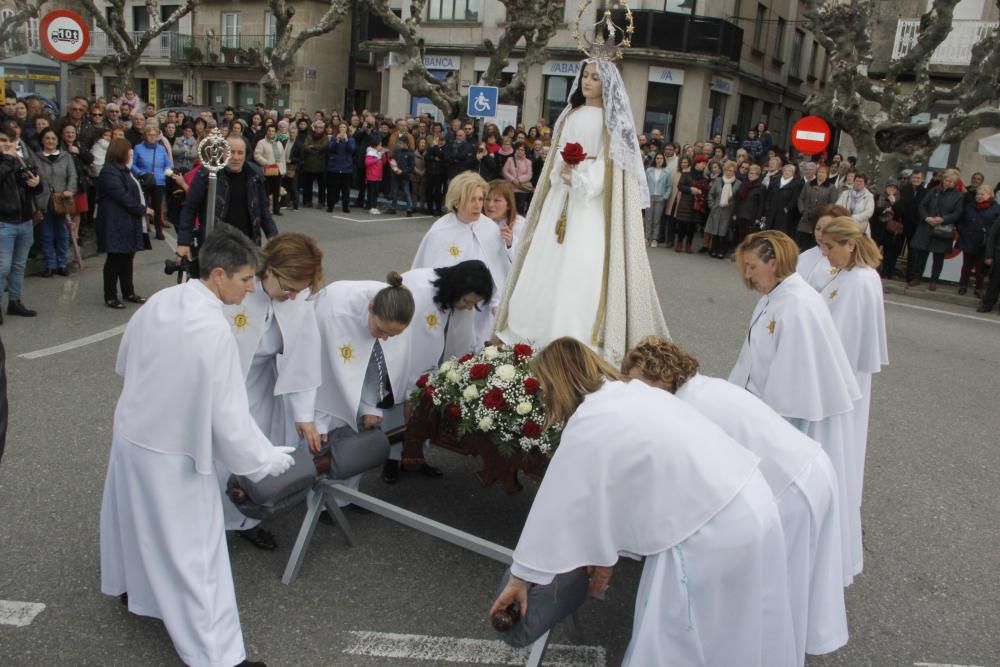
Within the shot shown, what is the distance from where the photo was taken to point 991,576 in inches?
186

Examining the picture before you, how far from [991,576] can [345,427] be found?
11.8ft

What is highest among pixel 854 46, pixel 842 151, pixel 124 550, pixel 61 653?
pixel 854 46

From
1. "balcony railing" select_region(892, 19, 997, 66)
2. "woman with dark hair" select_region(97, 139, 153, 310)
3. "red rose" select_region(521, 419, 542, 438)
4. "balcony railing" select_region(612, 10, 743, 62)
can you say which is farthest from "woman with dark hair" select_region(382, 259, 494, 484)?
"balcony railing" select_region(612, 10, 743, 62)

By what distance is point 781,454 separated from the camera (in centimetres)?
317

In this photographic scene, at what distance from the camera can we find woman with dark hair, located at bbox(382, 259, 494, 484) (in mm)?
4973

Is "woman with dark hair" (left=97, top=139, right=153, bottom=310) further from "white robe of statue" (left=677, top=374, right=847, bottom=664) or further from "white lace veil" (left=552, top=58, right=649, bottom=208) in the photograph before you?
"white robe of statue" (left=677, top=374, right=847, bottom=664)

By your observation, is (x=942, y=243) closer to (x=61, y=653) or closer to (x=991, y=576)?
(x=991, y=576)

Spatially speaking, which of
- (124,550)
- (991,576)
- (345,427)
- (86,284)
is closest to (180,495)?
(124,550)

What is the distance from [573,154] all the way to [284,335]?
2100 millimetres

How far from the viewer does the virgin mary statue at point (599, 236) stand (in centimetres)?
540

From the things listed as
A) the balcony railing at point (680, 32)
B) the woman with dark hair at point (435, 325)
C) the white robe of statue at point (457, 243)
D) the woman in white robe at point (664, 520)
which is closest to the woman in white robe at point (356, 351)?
the woman with dark hair at point (435, 325)

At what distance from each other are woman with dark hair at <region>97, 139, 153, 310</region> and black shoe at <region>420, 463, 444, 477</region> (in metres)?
5.01

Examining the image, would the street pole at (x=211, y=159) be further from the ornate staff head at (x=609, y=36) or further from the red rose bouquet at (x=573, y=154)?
the ornate staff head at (x=609, y=36)

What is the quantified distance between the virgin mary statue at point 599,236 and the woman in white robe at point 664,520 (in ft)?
8.43
